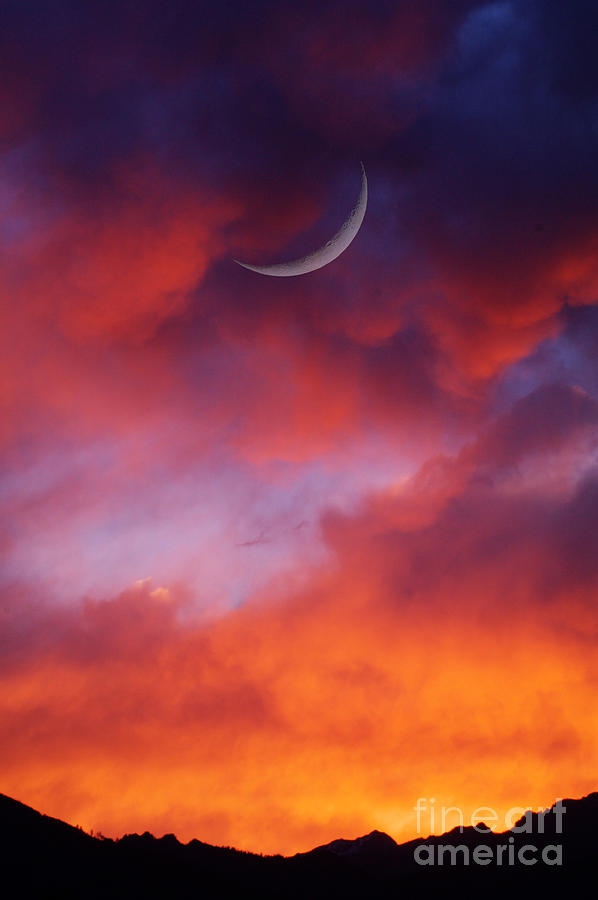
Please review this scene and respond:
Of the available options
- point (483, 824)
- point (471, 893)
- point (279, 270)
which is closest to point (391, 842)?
point (483, 824)

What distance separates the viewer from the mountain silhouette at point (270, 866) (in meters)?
45.8

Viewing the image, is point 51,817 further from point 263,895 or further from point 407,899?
point 407,899

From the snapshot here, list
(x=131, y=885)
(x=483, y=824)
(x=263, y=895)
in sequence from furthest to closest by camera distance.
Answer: (x=483, y=824), (x=263, y=895), (x=131, y=885)

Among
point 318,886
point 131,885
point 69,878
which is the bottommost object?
point 318,886

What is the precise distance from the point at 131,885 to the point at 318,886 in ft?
131

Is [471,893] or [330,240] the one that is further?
[471,893]

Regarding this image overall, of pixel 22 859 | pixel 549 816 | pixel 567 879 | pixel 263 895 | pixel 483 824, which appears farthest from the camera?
pixel 483 824

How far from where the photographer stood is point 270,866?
78062mm

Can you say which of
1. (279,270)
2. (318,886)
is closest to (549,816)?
(318,886)

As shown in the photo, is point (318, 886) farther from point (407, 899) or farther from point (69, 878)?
point (69, 878)

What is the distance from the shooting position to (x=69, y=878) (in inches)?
1766

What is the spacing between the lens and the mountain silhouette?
150ft

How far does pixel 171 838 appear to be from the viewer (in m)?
74.2

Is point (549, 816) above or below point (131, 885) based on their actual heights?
below
